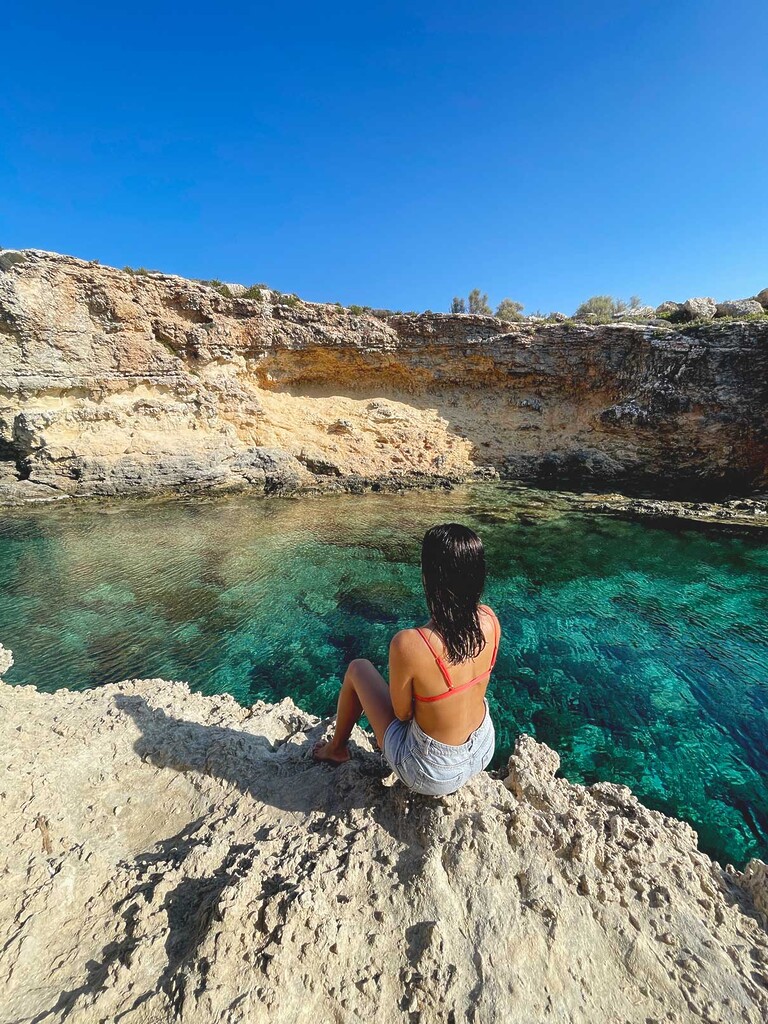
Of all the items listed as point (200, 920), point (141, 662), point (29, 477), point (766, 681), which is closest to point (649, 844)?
point (200, 920)

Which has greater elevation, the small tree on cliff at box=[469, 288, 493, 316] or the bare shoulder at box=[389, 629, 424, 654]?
the small tree on cliff at box=[469, 288, 493, 316]

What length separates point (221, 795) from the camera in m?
2.77

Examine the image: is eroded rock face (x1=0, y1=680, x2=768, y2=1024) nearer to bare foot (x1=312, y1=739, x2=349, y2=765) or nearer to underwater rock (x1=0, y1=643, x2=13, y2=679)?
bare foot (x1=312, y1=739, x2=349, y2=765)

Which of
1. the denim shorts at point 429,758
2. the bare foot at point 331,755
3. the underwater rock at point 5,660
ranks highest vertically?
the denim shorts at point 429,758

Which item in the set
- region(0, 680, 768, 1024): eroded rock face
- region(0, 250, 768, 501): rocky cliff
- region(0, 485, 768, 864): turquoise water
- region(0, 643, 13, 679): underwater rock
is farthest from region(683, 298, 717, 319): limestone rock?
region(0, 643, 13, 679): underwater rock

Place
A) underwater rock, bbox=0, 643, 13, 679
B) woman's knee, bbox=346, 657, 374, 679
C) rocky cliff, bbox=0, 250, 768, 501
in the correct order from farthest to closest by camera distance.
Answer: rocky cliff, bbox=0, 250, 768, 501 < underwater rock, bbox=0, 643, 13, 679 < woman's knee, bbox=346, 657, 374, 679

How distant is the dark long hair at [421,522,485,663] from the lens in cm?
220

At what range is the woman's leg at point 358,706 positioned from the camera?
8.31ft

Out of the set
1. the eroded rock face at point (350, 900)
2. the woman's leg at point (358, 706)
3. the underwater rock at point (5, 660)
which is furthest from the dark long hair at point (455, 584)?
the underwater rock at point (5, 660)

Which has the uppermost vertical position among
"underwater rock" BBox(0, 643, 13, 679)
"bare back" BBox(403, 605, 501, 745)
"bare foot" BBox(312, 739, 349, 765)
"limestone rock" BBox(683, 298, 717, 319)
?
"limestone rock" BBox(683, 298, 717, 319)

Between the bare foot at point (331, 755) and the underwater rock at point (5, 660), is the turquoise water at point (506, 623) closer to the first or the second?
the underwater rock at point (5, 660)

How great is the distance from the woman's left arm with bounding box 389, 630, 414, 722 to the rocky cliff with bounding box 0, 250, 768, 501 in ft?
47.8

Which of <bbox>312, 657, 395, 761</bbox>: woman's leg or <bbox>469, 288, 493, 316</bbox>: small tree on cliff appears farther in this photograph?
<bbox>469, 288, 493, 316</bbox>: small tree on cliff

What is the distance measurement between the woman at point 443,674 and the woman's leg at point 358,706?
0.33 feet
